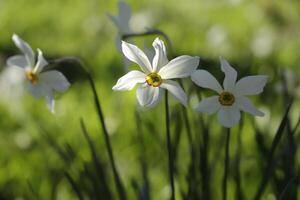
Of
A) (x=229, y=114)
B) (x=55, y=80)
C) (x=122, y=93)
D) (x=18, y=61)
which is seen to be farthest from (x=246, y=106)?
(x=122, y=93)

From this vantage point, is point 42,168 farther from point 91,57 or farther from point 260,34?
point 260,34

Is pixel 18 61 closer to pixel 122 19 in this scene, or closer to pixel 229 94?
pixel 122 19

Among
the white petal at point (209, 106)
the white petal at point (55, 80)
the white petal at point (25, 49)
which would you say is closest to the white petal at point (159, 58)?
the white petal at point (209, 106)

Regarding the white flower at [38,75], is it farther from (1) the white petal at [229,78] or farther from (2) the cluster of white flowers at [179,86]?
(1) the white petal at [229,78]

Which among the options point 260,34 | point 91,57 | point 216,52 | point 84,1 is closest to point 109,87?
point 91,57

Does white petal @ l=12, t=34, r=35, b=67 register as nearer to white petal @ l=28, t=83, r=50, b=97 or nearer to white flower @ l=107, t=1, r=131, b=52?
white petal @ l=28, t=83, r=50, b=97

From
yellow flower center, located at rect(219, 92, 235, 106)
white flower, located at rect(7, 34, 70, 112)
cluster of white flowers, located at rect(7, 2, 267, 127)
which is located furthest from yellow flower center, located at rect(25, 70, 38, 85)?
yellow flower center, located at rect(219, 92, 235, 106)
